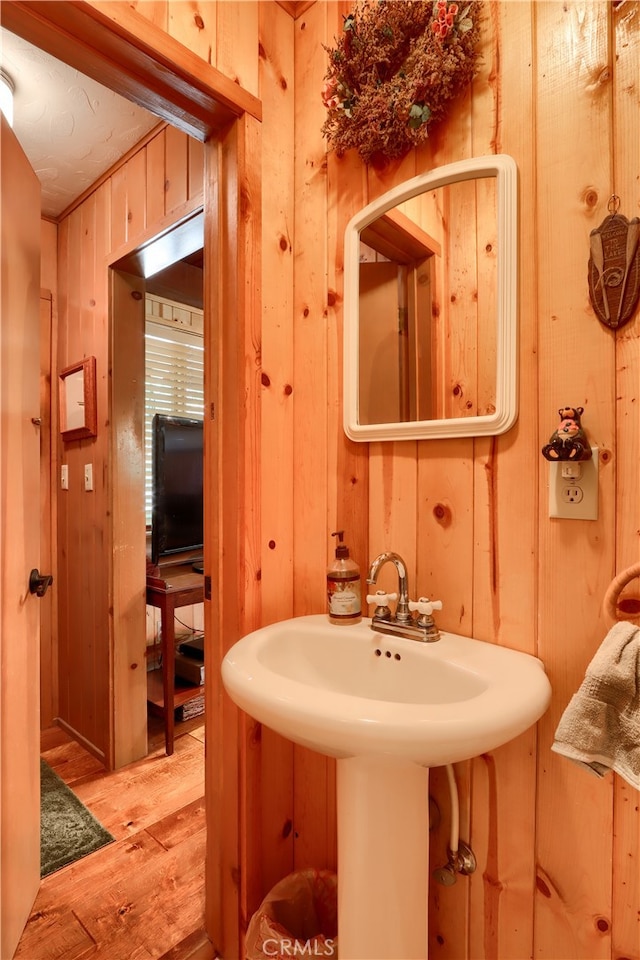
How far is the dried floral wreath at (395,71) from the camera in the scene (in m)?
0.94

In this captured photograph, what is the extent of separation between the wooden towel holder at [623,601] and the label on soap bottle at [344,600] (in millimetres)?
530

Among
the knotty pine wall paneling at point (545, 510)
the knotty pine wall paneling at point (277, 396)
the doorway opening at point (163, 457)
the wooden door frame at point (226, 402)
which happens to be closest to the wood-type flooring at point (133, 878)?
the wooden door frame at point (226, 402)

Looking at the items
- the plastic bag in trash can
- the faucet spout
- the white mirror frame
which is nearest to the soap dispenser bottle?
the faucet spout

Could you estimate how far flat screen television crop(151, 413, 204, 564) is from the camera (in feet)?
7.45

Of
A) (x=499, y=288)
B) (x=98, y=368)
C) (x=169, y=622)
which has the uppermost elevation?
(x=98, y=368)

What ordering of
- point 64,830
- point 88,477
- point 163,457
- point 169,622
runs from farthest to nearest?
point 163,457 < point 88,477 < point 169,622 < point 64,830

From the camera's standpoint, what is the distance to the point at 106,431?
2.03 metres

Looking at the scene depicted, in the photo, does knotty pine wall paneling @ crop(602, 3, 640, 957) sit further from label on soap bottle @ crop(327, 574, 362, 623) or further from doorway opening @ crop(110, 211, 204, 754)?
doorway opening @ crop(110, 211, 204, 754)

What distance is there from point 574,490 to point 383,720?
54 cm

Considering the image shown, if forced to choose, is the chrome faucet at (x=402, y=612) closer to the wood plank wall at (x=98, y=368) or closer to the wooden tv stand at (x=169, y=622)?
the wooden tv stand at (x=169, y=622)

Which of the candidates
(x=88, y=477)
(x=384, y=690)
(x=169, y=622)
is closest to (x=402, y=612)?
(x=384, y=690)

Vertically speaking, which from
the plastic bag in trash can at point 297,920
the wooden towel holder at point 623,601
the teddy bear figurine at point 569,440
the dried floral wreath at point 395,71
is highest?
the dried floral wreath at point 395,71

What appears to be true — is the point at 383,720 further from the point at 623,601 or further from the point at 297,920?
the point at 297,920

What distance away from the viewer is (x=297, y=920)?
109 centimetres
